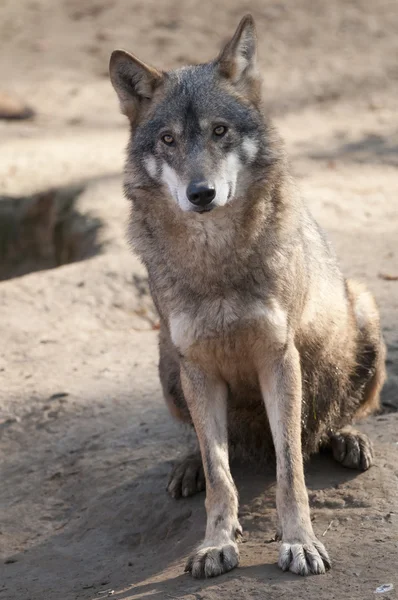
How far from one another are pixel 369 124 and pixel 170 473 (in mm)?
8089

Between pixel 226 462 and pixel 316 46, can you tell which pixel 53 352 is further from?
pixel 316 46

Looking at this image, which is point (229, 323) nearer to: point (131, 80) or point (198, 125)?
point (198, 125)

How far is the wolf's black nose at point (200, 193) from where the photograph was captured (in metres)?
4.49

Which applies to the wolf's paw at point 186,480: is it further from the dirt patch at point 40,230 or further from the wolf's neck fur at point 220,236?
the dirt patch at point 40,230

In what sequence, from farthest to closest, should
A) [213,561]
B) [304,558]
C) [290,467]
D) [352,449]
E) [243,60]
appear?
[352,449], [243,60], [290,467], [213,561], [304,558]

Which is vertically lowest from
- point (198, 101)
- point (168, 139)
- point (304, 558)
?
point (304, 558)

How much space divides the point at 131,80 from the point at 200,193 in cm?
102

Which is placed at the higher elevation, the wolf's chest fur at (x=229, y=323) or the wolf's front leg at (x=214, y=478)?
the wolf's chest fur at (x=229, y=323)

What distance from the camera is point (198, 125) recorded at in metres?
4.73

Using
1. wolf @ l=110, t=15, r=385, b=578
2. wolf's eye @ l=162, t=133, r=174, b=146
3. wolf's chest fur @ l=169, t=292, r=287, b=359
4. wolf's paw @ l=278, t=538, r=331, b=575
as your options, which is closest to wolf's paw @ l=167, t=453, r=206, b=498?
wolf @ l=110, t=15, r=385, b=578

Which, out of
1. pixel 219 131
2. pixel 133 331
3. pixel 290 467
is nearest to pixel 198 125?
pixel 219 131

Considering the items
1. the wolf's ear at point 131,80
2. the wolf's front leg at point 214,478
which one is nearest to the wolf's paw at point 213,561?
the wolf's front leg at point 214,478

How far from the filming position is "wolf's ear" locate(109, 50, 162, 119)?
5031 millimetres

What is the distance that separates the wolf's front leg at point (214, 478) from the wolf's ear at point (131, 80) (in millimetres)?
1482
